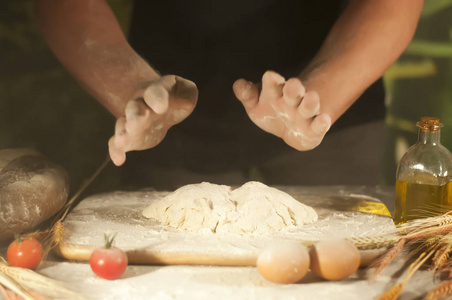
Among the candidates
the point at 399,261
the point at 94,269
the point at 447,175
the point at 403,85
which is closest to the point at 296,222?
the point at 399,261

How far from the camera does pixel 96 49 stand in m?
1.26

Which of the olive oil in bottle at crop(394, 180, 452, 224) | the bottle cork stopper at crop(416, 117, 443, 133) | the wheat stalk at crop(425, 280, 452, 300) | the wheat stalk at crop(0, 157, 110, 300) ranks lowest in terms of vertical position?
the wheat stalk at crop(0, 157, 110, 300)

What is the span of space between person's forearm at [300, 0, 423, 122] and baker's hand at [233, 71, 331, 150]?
0.27 meters

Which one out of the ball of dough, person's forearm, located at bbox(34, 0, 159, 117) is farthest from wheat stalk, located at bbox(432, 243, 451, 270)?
the ball of dough

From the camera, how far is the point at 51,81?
1.74 meters

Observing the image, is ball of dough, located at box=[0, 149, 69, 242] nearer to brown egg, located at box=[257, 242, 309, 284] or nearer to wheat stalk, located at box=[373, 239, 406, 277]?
brown egg, located at box=[257, 242, 309, 284]

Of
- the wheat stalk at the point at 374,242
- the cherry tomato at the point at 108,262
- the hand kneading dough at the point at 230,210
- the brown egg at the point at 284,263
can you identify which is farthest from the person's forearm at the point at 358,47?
the cherry tomato at the point at 108,262

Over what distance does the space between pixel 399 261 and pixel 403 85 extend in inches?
37.8

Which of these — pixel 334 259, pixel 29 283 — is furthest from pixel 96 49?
pixel 334 259

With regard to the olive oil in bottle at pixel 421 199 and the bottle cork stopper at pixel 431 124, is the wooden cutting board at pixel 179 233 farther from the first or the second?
the bottle cork stopper at pixel 431 124

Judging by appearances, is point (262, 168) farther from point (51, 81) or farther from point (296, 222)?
point (51, 81)

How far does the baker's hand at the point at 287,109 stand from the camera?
91 cm

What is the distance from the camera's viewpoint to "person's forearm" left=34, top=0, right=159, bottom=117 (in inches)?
44.4

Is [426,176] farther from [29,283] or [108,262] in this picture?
[29,283]
